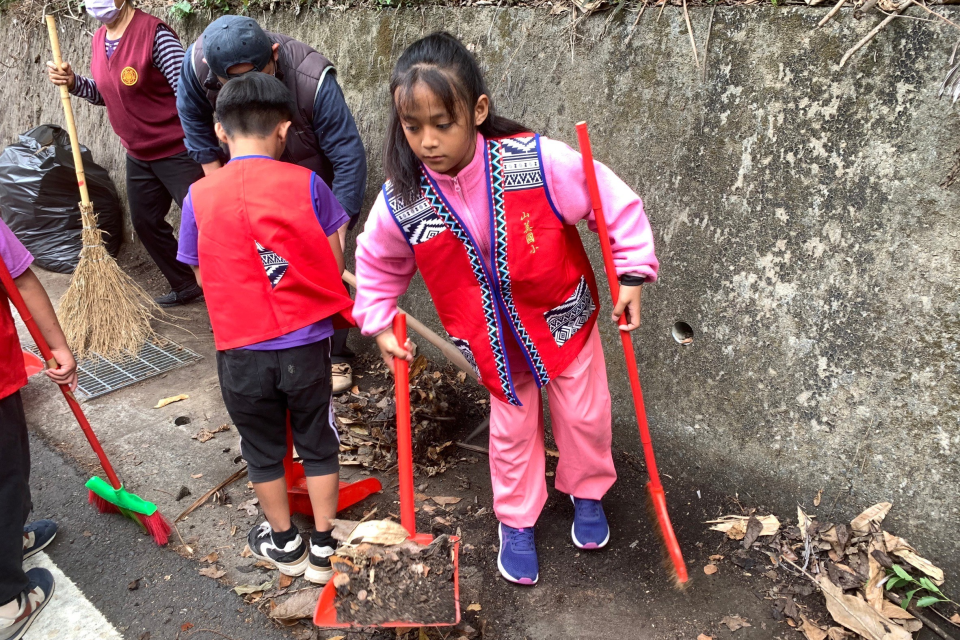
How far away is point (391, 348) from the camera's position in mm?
2207

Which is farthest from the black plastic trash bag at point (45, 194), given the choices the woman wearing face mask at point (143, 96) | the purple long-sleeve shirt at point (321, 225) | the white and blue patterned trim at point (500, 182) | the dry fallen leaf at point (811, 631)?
the dry fallen leaf at point (811, 631)

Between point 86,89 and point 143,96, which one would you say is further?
point 86,89

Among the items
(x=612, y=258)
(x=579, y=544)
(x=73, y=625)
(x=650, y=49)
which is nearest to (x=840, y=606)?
(x=579, y=544)

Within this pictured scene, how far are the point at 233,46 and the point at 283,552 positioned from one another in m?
2.09

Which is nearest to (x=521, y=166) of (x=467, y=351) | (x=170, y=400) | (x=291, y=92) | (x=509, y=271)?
(x=509, y=271)

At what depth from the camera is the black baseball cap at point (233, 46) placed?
279 cm

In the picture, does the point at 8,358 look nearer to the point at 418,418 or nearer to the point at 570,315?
the point at 418,418

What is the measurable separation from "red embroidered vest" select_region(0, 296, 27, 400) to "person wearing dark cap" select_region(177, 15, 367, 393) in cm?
122

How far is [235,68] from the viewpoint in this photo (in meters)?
2.84

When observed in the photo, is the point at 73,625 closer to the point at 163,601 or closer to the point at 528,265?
the point at 163,601

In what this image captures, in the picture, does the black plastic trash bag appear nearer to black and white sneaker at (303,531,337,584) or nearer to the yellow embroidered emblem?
the yellow embroidered emblem

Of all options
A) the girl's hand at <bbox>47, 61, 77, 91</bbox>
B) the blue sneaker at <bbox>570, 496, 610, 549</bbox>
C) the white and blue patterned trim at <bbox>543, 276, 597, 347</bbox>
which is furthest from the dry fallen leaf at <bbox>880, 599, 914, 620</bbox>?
the girl's hand at <bbox>47, 61, 77, 91</bbox>

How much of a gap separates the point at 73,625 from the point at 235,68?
2.30 m

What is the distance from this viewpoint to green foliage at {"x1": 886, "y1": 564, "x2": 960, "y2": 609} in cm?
231
